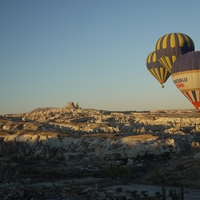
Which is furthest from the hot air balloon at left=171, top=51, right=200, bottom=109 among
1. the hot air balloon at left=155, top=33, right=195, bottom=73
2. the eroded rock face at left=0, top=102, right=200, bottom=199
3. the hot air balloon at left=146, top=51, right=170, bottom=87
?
the eroded rock face at left=0, top=102, right=200, bottom=199

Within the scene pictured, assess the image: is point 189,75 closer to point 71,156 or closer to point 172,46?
point 172,46

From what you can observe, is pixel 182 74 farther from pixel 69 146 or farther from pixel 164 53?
pixel 69 146

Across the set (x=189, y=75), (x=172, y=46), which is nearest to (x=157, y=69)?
(x=172, y=46)

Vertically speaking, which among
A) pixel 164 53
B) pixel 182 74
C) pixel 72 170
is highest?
pixel 164 53

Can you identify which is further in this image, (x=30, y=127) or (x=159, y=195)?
(x=30, y=127)

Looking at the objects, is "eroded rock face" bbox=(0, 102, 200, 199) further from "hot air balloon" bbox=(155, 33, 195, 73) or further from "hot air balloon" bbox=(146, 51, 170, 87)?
"hot air balloon" bbox=(155, 33, 195, 73)

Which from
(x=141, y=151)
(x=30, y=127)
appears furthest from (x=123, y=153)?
(x=30, y=127)
